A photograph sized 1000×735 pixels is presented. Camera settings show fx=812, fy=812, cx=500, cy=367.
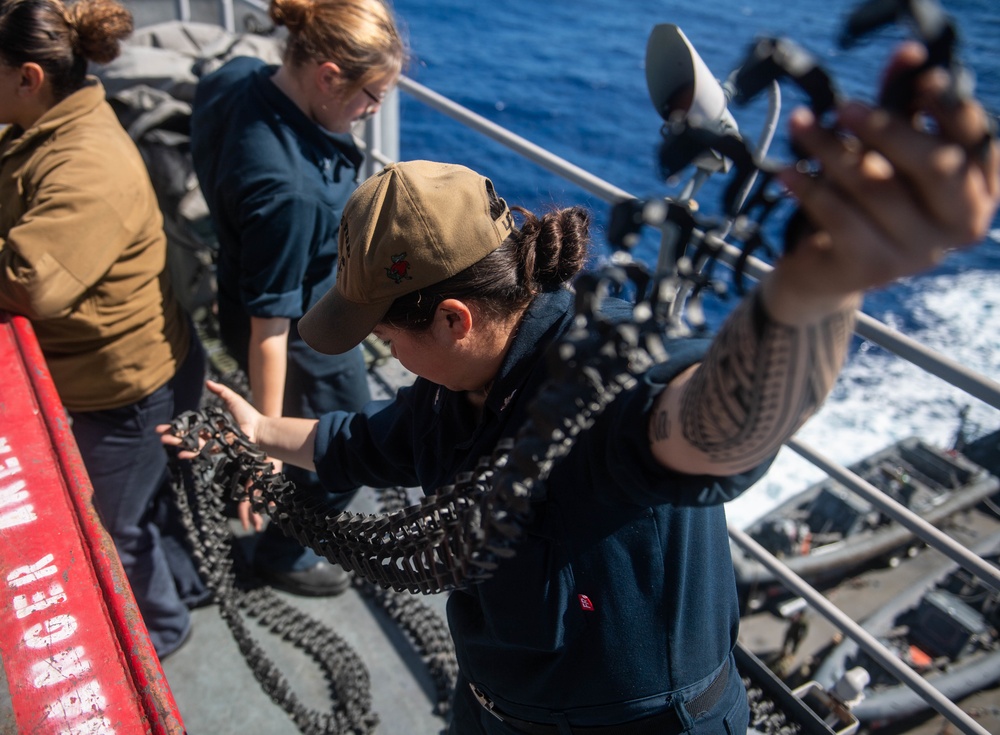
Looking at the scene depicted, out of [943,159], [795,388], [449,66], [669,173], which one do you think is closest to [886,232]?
[943,159]

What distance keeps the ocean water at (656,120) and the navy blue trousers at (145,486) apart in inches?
56.1

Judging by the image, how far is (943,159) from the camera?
687 millimetres

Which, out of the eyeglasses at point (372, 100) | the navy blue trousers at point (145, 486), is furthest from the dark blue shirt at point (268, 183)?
the navy blue trousers at point (145, 486)

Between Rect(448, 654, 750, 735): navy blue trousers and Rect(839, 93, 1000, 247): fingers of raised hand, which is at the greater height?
Rect(839, 93, 1000, 247): fingers of raised hand

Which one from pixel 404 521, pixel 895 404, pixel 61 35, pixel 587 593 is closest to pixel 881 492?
pixel 587 593

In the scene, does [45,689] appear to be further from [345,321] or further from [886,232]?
[886,232]

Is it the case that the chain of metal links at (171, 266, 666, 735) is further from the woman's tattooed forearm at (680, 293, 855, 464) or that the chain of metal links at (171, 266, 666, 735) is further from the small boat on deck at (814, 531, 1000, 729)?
A: the small boat on deck at (814, 531, 1000, 729)

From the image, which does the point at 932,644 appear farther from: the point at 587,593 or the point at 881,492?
the point at 587,593

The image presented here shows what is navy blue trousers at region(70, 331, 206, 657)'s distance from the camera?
2.61 meters

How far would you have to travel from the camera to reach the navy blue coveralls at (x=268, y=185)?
7.68 ft

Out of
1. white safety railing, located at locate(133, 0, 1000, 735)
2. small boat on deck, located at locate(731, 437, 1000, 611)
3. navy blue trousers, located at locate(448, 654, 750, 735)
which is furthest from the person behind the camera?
small boat on deck, located at locate(731, 437, 1000, 611)

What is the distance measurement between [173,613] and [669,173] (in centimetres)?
263

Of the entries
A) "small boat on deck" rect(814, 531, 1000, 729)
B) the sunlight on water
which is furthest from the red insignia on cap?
the sunlight on water

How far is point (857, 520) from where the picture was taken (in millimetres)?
6473
